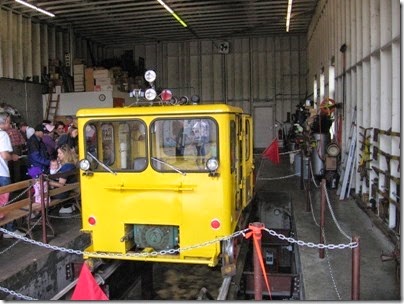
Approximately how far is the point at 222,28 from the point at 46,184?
1533 centimetres

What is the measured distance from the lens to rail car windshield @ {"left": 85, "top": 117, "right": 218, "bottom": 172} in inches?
196

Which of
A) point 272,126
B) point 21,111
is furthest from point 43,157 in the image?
point 272,126

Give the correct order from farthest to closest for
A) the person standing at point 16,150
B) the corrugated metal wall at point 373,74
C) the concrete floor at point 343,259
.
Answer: the person standing at point 16,150
the corrugated metal wall at point 373,74
the concrete floor at point 343,259

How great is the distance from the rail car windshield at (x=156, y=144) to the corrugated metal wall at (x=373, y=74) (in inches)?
110

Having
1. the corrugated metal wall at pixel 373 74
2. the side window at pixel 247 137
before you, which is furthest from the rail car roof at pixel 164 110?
the corrugated metal wall at pixel 373 74

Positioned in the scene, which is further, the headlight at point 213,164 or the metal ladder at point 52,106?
the metal ladder at point 52,106

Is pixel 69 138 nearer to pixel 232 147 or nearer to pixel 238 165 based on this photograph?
pixel 238 165

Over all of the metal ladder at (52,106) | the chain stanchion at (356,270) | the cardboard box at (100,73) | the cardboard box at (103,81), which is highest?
the cardboard box at (100,73)

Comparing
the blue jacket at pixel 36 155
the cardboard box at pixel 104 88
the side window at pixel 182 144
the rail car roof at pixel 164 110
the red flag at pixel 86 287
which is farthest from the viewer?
the cardboard box at pixel 104 88

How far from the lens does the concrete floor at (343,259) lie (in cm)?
433

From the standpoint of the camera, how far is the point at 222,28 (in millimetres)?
20078

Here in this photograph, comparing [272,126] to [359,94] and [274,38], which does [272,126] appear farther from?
[359,94]

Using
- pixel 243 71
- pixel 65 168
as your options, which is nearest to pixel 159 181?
pixel 65 168

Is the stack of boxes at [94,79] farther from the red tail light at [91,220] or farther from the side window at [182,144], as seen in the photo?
the side window at [182,144]
